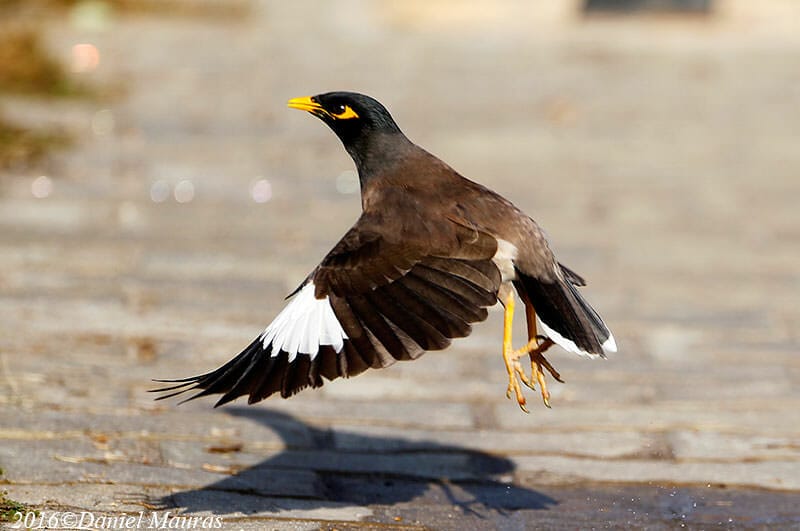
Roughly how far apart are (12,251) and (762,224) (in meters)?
4.21

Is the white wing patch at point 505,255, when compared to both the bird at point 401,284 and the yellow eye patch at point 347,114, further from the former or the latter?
the yellow eye patch at point 347,114

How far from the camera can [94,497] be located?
3846 mm

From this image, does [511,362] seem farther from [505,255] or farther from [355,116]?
[355,116]

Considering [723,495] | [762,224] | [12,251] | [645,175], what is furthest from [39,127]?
[723,495]

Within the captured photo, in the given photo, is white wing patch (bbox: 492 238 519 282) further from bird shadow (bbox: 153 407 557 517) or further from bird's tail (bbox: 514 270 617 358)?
bird shadow (bbox: 153 407 557 517)

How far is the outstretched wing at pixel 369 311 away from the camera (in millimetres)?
3656

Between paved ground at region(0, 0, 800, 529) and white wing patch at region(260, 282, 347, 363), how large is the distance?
530mm

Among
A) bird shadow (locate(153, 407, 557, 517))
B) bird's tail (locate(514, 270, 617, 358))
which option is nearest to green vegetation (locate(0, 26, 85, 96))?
bird shadow (locate(153, 407, 557, 517))

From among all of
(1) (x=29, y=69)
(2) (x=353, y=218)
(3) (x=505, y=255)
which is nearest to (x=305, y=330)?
(3) (x=505, y=255)

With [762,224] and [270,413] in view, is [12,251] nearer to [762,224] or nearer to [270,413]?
[270,413]

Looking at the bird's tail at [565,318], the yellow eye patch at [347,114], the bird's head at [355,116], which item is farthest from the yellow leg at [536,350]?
the yellow eye patch at [347,114]

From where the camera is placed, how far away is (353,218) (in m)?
7.31

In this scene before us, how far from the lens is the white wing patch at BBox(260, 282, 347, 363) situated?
12.1 ft

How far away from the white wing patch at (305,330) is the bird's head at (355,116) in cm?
82
